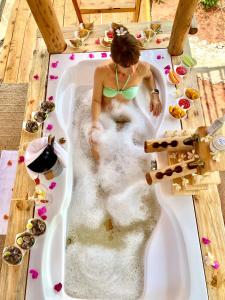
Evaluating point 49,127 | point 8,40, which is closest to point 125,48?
point 49,127

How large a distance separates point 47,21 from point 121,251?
1684mm

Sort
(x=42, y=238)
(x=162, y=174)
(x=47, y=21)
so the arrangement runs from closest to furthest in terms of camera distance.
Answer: (x=162, y=174), (x=42, y=238), (x=47, y=21)

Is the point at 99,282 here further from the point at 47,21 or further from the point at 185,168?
the point at 47,21

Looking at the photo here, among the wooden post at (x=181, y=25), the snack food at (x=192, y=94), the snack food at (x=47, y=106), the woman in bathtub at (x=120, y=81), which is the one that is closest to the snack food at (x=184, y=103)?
the snack food at (x=192, y=94)

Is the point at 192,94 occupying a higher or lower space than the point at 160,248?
Answer: higher

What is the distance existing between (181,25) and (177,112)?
594 mm

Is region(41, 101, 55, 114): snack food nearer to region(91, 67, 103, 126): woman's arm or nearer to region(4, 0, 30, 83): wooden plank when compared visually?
region(91, 67, 103, 126): woman's arm

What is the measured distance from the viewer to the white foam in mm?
2137

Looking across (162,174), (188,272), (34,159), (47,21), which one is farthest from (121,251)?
(47,21)

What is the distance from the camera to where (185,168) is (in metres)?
1.86

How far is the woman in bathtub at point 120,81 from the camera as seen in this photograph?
1847 millimetres

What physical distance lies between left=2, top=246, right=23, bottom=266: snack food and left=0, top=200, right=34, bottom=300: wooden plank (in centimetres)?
3

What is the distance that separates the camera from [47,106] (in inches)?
92.0

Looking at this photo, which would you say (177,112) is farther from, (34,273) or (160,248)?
(34,273)
